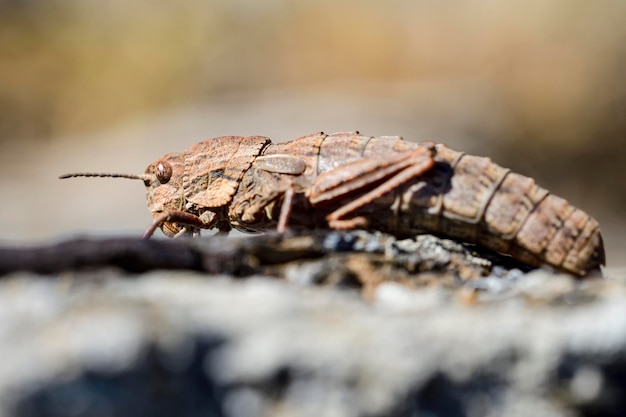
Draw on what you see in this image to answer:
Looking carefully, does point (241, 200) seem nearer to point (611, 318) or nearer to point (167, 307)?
point (167, 307)

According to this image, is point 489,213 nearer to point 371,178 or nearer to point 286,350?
point 371,178

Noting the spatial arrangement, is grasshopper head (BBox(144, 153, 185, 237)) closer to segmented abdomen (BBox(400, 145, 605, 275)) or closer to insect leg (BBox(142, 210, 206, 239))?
insect leg (BBox(142, 210, 206, 239))

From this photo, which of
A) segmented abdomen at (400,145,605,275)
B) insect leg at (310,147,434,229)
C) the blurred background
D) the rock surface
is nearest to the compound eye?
insect leg at (310,147,434,229)

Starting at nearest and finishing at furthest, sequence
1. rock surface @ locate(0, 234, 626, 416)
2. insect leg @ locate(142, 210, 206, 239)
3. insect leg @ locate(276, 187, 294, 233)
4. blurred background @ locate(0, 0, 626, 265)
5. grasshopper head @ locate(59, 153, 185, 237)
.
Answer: rock surface @ locate(0, 234, 626, 416), insect leg @ locate(276, 187, 294, 233), insect leg @ locate(142, 210, 206, 239), grasshopper head @ locate(59, 153, 185, 237), blurred background @ locate(0, 0, 626, 265)

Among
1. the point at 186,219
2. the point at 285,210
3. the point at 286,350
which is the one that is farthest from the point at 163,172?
the point at 286,350

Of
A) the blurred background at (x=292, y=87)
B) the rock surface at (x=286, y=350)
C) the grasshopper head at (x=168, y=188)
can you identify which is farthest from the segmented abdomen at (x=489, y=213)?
the blurred background at (x=292, y=87)

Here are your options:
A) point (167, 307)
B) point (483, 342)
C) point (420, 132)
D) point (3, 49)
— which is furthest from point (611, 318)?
point (3, 49)

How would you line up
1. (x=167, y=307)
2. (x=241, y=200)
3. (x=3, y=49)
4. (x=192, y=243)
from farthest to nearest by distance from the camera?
(x=3, y=49)
(x=241, y=200)
(x=192, y=243)
(x=167, y=307)
